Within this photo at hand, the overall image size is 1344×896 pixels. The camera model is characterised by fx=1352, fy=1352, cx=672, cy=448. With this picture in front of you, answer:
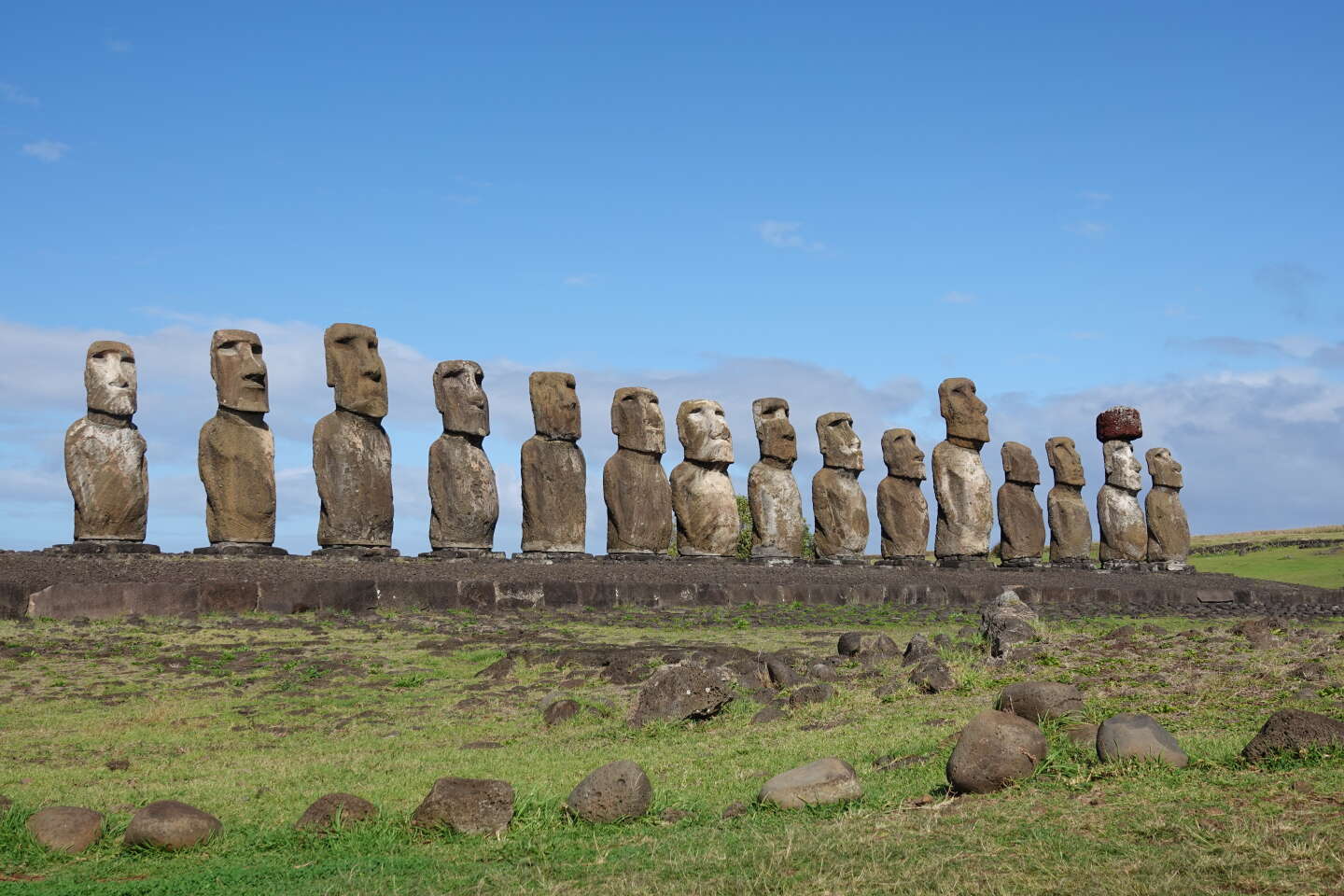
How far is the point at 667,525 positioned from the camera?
21.2m

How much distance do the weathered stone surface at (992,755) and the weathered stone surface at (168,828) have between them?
352 centimetres

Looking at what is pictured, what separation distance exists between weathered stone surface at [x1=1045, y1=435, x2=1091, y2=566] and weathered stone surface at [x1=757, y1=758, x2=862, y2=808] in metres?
22.1

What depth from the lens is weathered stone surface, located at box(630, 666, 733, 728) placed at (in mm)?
9398

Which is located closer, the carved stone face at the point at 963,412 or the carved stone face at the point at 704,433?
the carved stone face at the point at 704,433

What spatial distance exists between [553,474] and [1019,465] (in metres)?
10.6

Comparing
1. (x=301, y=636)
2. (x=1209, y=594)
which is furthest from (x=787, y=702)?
(x=1209, y=594)

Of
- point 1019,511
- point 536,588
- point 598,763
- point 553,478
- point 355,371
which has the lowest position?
point 598,763

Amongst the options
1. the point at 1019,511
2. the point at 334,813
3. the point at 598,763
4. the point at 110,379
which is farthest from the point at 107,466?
the point at 1019,511

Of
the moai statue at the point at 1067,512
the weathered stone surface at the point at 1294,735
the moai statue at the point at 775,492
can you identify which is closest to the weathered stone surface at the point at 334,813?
the weathered stone surface at the point at 1294,735

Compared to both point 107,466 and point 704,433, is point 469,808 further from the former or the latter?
point 704,433

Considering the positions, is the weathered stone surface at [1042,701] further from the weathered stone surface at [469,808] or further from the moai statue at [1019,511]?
the moai statue at [1019,511]

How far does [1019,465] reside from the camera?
26.4 m

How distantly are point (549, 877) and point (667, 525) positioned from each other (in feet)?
52.2

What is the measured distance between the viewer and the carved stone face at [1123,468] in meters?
28.4
